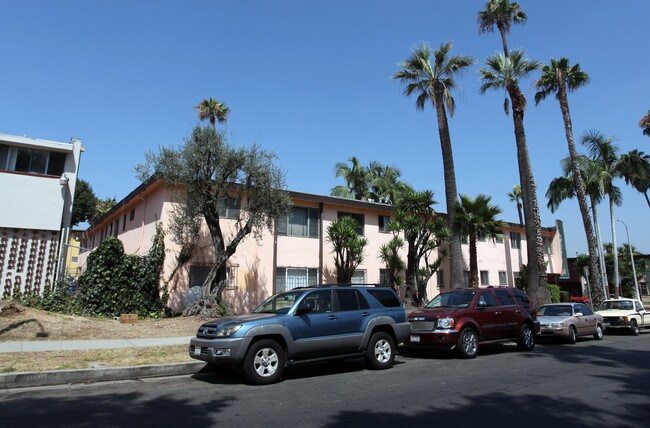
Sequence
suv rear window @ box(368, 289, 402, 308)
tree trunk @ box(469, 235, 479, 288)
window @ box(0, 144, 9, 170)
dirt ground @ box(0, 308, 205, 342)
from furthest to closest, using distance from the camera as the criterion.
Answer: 1. tree trunk @ box(469, 235, 479, 288)
2. window @ box(0, 144, 9, 170)
3. dirt ground @ box(0, 308, 205, 342)
4. suv rear window @ box(368, 289, 402, 308)

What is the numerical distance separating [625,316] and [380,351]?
13.9 m

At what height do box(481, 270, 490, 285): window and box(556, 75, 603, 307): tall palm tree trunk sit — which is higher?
box(556, 75, 603, 307): tall palm tree trunk

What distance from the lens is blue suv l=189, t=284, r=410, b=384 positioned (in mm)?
7914

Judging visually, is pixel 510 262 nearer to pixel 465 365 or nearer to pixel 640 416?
pixel 465 365

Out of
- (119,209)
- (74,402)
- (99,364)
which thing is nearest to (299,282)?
(119,209)

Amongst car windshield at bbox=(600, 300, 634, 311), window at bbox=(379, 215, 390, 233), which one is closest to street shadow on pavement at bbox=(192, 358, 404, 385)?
car windshield at bbox=(600, 300, 634, 311)

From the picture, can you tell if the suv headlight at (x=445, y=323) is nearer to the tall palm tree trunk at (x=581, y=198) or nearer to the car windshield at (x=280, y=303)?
Result: the car windshield at (x=280, y=303)

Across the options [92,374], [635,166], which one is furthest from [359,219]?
[635,166]

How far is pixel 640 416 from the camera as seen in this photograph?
6016 mm

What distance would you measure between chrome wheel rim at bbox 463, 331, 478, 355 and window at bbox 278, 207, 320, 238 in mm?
11385

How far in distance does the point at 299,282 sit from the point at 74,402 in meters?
14.8

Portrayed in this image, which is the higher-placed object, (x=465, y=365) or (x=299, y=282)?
(x=299, y=282)

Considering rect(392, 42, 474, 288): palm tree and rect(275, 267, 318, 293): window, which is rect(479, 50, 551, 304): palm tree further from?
rect(275, 267, 318, 293): window

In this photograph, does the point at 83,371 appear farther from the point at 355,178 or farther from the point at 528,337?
the point at 355,178
